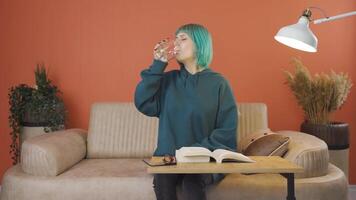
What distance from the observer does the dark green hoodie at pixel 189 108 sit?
2.03 metres

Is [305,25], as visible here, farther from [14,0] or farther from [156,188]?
[14,0]

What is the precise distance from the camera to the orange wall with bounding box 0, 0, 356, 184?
3320mm

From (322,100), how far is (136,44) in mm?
1510

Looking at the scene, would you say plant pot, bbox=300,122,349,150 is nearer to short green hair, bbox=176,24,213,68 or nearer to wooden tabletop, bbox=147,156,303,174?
short green hair, bbox=176,24,213,68

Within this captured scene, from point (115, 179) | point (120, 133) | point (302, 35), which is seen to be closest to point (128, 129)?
point (120, 133)

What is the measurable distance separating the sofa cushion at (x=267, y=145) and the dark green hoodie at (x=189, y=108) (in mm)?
238

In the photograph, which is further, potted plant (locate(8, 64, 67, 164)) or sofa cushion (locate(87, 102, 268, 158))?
potted plant (locate(8, 64, 67, 164))

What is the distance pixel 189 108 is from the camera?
2.04m

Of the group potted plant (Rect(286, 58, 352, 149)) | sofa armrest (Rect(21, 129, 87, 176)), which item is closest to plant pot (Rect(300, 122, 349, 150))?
potted plant (Rect(286, 58, 352, 149))

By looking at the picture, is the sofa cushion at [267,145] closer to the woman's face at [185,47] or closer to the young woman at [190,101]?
the young woman at [190,101]

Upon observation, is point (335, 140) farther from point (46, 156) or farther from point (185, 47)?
point (46, 156)

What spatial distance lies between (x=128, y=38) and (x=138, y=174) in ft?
4.53

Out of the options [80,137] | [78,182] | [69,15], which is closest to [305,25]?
[78,182]

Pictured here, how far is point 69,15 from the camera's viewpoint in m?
3.32
